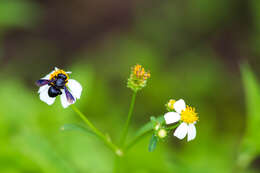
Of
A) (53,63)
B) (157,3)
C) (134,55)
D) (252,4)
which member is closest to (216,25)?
(252,4)

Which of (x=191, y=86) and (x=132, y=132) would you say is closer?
(x=132, y=132)

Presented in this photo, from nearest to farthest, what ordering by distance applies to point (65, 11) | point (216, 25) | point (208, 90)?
point (208, 90)
point (216, 25)
point (65, 11)

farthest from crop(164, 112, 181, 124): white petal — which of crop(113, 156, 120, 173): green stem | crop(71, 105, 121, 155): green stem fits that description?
crop(113, 156, 120, 173): green stem

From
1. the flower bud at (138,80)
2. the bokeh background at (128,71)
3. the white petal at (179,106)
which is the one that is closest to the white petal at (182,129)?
the white petal at (179,106)

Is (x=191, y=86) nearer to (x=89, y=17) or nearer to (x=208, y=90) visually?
(x=208, y=90)

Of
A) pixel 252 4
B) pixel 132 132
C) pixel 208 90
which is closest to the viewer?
pixel 132 132

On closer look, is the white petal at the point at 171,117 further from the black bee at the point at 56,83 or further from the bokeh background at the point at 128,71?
the bokeh background at the point at 128,71

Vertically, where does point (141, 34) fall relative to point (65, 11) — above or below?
below
